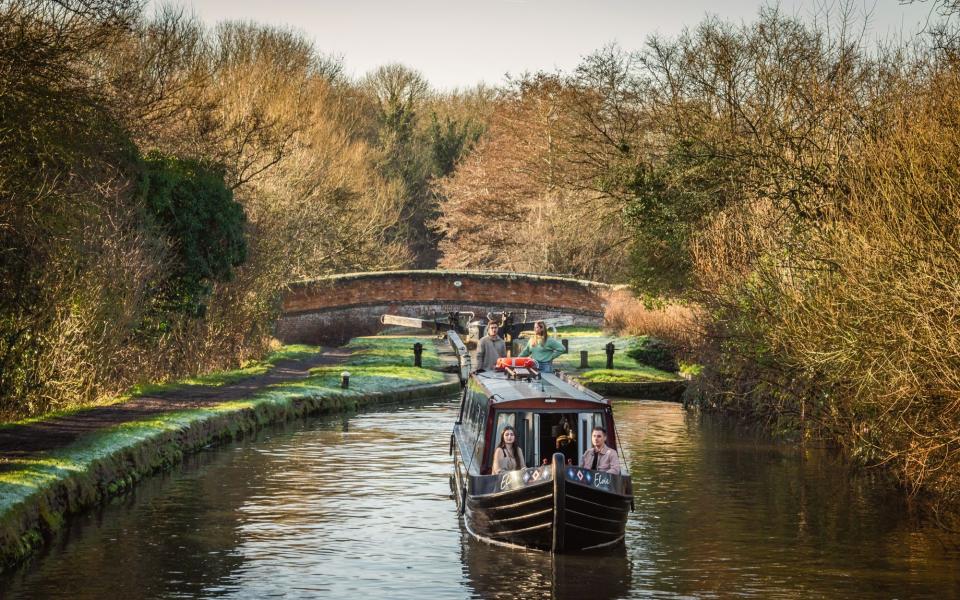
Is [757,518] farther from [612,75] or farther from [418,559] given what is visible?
[612,75]

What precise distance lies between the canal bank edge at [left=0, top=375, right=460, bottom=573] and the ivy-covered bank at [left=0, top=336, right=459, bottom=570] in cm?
1

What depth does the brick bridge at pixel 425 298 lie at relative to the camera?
53.4 metres

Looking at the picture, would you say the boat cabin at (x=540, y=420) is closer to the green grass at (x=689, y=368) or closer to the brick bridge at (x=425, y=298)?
the green grass at (x=689, y=368)

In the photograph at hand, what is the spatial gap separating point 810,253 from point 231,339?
20461 millimetres

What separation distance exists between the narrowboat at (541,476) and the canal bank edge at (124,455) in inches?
196

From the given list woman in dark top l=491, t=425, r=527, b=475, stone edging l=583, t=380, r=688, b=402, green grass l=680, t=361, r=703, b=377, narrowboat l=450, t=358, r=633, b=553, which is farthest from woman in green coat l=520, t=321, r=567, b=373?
green grass l=680, t=361, r=703, b=377

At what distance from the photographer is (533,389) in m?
16.5

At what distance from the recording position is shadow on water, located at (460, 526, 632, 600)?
42.5 feet

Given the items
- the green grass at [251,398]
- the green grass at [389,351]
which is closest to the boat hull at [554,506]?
the green grass at [251,398]

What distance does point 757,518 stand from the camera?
17.2 metres

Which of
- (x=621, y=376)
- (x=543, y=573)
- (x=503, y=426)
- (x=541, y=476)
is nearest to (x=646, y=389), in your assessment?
(x=621, y=376)

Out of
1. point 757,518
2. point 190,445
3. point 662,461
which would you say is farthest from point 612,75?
point 757,518

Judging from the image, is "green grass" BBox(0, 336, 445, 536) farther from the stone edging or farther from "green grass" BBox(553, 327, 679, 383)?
the stone edging

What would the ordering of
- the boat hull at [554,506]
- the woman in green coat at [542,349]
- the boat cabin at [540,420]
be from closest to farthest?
the boat hull at [554,506]
the boat cabin at [540,420]
the woman in green coat at [542,349]
